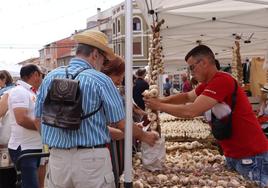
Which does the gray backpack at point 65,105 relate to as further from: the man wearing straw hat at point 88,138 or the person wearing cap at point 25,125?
the person wearing cap at point 25,125

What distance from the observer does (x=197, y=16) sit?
599 cm

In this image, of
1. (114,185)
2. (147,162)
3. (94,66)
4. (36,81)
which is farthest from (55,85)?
(36,81)

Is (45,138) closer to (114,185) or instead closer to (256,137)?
(114,185)

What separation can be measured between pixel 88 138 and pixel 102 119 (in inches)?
6.0

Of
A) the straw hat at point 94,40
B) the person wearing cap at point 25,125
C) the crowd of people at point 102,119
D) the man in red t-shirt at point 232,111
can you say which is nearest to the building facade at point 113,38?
the person wearing cap at point 25,125

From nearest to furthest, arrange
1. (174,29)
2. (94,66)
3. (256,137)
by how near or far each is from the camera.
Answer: (94,66), (256,137), (174,29)

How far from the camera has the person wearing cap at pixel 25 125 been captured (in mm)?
4641

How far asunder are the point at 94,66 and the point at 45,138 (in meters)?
0.56

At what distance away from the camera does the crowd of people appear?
8.57ft

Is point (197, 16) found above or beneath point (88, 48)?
above

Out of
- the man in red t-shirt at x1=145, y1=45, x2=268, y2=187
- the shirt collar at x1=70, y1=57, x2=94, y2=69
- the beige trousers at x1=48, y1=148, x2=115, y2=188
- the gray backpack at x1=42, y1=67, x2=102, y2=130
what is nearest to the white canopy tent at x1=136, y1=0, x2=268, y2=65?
the man in red t-shirt at x1=145, y1=45, x2=268, y2=187

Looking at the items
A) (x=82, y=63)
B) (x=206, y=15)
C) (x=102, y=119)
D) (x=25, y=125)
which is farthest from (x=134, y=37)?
(x=102, y=119)

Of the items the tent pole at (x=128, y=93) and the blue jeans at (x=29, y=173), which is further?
the blue jeans at (x=29, y=173)

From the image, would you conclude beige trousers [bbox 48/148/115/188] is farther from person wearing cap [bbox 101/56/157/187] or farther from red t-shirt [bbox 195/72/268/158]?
red t-shirt [bbox 195/72/268/158]
